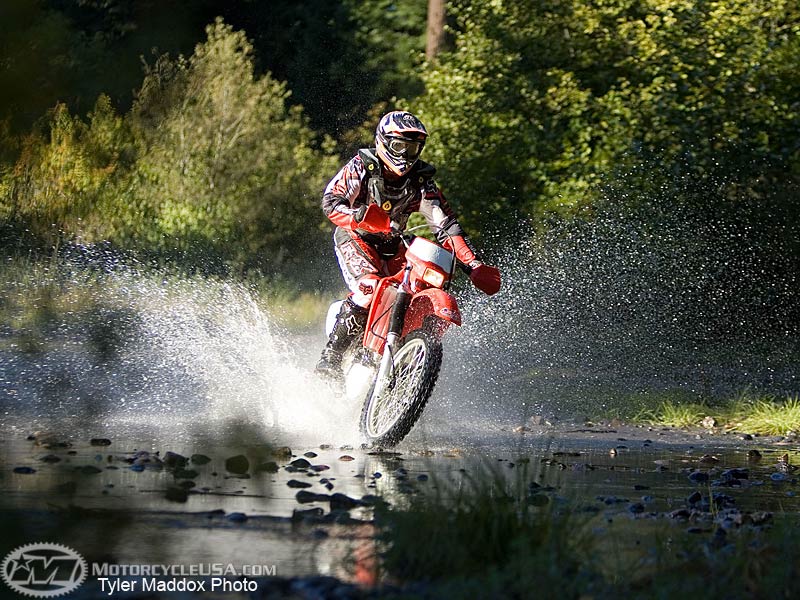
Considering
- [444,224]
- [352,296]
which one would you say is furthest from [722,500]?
[352,296]

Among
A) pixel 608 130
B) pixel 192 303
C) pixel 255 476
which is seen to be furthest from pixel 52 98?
pixel 608 130

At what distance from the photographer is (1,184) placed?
195 inches

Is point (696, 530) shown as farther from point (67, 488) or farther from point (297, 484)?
point (67, 488)

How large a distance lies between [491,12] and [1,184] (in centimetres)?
1395

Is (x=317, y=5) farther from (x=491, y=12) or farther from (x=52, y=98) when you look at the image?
(x=52, y=98)

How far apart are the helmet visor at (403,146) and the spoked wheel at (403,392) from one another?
129 centimetres

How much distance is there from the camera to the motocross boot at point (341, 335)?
9188mm

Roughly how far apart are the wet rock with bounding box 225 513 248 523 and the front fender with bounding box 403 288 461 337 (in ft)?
10.5

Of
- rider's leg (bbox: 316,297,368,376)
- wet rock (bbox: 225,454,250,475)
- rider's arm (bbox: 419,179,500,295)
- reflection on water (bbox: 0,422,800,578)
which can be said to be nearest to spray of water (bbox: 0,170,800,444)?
rider's leg (bbox: 316,297,368,376)

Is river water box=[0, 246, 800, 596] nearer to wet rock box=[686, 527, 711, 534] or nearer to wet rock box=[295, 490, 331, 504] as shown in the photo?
wet rock box=[295, 490, 331, 504]

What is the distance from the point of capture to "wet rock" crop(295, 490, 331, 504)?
19.2ft

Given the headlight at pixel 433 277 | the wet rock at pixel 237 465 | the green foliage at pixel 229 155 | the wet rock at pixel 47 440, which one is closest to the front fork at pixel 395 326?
the headlight at pixel 433 277

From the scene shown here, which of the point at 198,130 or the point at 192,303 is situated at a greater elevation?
the point at 198,130

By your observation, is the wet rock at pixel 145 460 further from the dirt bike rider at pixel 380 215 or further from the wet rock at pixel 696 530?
the wet rock at pixel 696 530
